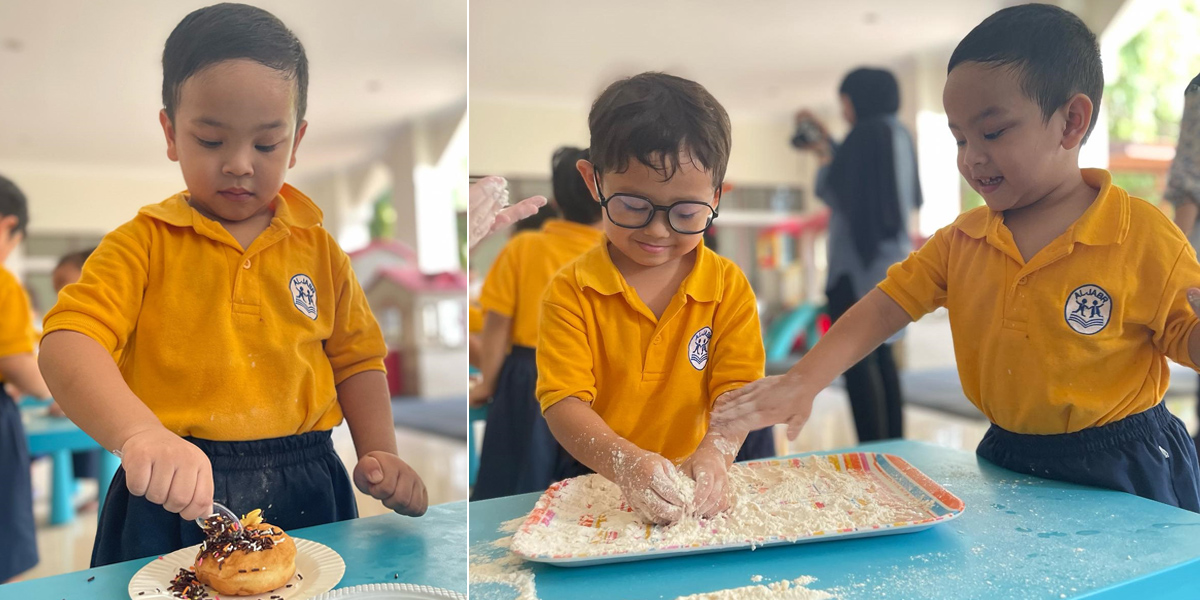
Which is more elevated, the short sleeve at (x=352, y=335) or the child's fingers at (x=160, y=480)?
the short sleeve at (x=352, y=335)

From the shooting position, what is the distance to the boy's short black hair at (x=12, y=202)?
1.10m

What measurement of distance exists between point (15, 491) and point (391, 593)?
5.73ft

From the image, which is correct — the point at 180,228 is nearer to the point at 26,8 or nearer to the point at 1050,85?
the point at 26,8

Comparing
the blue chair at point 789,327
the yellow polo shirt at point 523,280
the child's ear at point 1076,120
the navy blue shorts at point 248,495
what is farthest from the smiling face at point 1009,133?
the blue chair at point 789,327

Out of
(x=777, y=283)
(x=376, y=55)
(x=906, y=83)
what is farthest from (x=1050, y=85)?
(x=777, y=283)

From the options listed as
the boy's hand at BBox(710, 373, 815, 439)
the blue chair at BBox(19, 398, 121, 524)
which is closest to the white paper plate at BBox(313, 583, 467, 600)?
the boy's hand at BBox(710, 373, 815, 439)

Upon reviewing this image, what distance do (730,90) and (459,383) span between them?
0.47 metres

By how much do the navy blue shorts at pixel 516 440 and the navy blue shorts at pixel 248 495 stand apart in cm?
52

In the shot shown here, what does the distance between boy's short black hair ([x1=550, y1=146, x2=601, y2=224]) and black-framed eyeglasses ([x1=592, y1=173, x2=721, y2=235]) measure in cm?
7

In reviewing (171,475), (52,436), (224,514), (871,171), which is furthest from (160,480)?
(52,436)

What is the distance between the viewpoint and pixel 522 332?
186 cm

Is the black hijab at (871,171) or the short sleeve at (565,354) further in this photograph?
the black hijab at (871,171)

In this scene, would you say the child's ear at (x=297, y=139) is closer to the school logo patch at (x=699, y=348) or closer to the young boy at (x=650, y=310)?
the young boy at (x=650, y=310)

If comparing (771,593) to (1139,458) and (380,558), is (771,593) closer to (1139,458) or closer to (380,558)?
(380,558)
